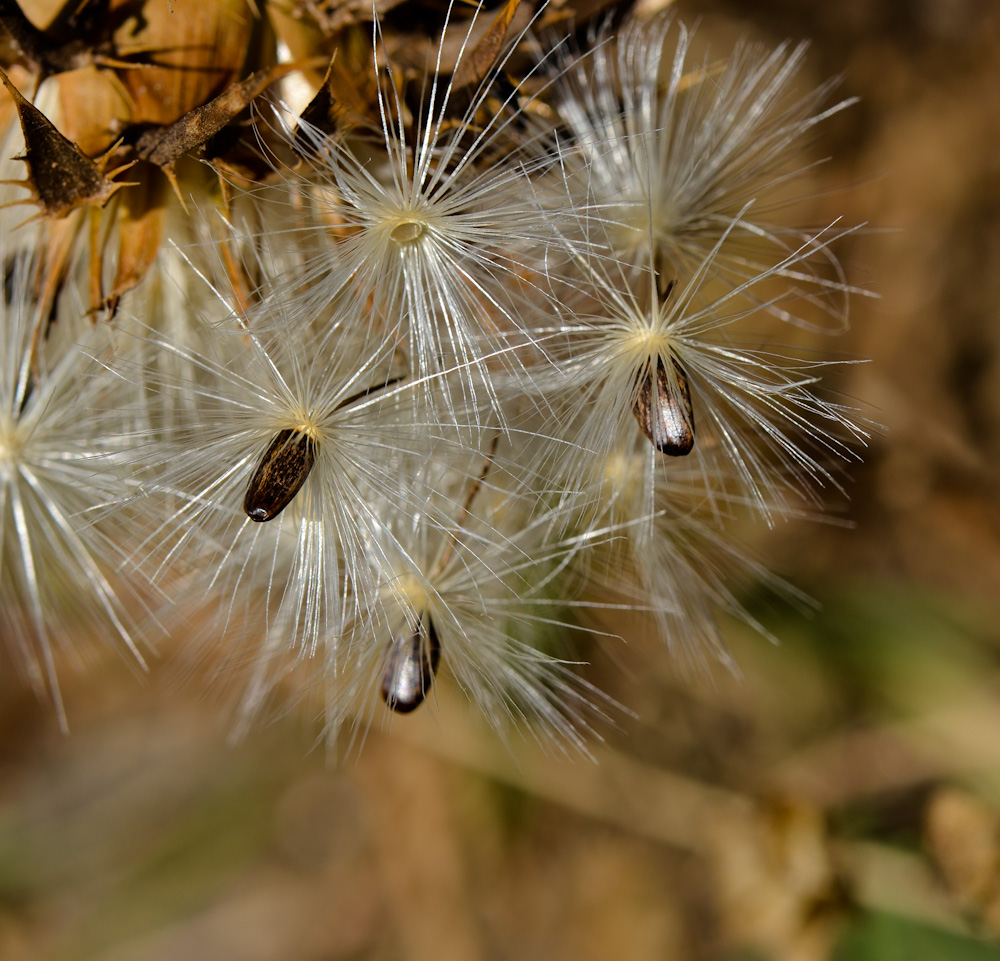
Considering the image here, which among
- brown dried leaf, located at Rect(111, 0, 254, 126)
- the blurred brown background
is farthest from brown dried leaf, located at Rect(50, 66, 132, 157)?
the blurred brown background

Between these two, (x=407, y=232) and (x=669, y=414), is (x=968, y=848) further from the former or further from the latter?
(x=407, y=232)

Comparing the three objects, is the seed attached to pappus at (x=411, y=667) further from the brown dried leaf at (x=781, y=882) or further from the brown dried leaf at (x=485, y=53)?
the brown dried leaf at (x=781, y=882)

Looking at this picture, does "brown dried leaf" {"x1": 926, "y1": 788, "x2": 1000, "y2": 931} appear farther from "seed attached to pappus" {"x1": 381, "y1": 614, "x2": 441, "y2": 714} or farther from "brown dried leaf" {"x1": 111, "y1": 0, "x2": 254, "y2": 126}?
"brown dried leaf" {"x1": 111, "y1": 0, "x2": 254, "y2": 126}

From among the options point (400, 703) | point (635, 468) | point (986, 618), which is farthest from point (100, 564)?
point (986, 618)

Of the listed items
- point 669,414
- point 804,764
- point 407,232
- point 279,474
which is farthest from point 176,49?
point 804,764

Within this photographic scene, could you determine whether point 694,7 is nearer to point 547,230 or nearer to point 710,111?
point 710,111

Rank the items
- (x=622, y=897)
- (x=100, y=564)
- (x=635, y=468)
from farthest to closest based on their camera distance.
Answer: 1. (x=622, y=897)
2. (x=100, y=564)
3. (x=635, y=468)

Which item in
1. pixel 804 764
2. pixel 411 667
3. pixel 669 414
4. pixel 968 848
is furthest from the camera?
pixel 804 764
